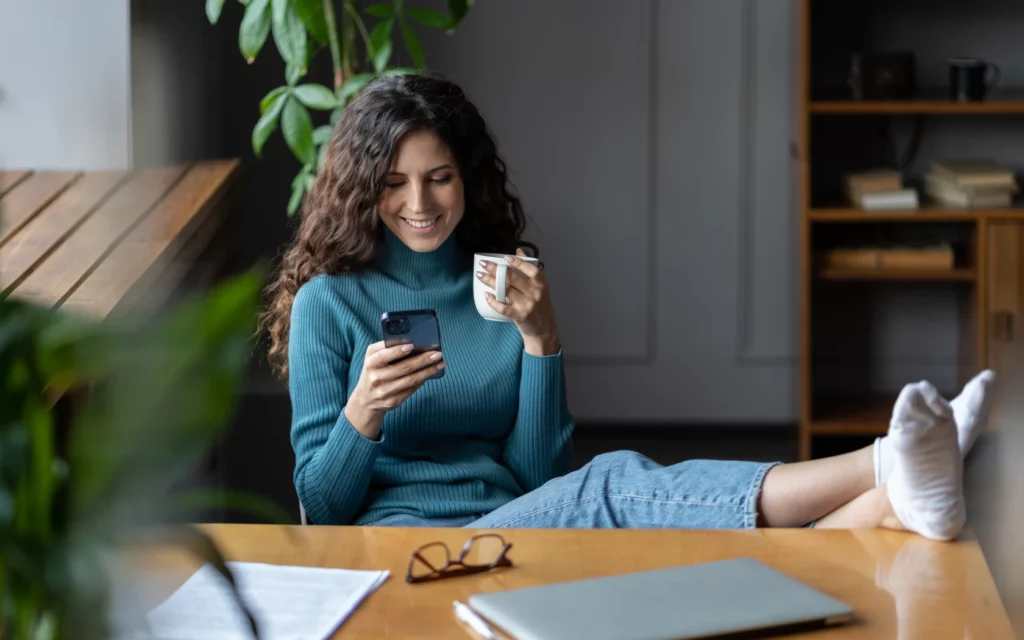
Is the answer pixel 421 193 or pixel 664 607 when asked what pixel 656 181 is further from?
pixel 664 607

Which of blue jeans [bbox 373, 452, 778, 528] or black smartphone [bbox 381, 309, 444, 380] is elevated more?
black smartphone [bbox 381, 309, 444, 380]

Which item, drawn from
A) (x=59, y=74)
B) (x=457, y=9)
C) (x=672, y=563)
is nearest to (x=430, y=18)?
(x=457, y=9)

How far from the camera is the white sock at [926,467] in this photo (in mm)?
1098

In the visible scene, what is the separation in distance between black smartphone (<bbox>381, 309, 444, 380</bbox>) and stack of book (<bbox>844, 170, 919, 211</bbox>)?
1907 millimetres

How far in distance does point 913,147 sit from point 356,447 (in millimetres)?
2378

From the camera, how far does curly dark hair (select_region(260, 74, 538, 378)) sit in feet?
5.30

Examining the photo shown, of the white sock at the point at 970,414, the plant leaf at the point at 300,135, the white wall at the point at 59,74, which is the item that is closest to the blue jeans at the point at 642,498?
the white sock at the point at 970,414

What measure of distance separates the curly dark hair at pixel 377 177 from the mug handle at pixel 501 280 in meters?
0.20

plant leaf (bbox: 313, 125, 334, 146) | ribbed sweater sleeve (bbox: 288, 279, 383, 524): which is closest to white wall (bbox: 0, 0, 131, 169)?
plant leaf (bbox: 313, 125, 334, 146)

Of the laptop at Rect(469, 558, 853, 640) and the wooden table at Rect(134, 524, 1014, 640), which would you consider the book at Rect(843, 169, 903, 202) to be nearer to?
the wooden table at Rect(134, 524, 1014, 640)

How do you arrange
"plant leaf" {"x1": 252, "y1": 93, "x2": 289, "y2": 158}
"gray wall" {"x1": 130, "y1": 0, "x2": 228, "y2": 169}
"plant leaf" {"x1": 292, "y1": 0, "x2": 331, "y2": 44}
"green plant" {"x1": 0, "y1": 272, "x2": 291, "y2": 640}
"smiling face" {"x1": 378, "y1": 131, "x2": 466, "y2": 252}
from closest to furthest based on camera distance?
"green plant" {"x1": 0, "y1": 272, "x2": 291, "y2": 640}
"smiling face" {"x1": 378, "y1": 131, "x2": 466, "y2": 252}
"plant leaf" {"x1": 292, "y1": 0, "x2": 331, "y2": 44}
"plant leaf" {"x1": 252, "y1": 93, "x2": 289, "y2": 158}
"gray wall" {"x1": 130, "y1": 0, "x2": 228, "y2": 169}

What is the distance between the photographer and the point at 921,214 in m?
2.99

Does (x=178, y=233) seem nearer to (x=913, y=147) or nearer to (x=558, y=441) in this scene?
(x=558, y=441)

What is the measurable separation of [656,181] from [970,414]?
240 centimetres
